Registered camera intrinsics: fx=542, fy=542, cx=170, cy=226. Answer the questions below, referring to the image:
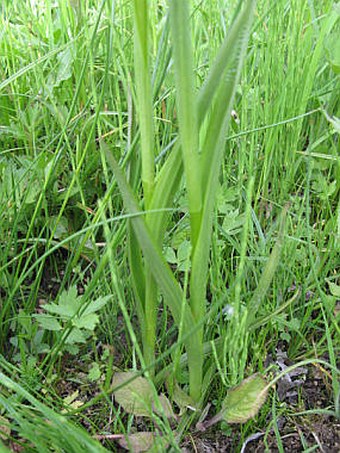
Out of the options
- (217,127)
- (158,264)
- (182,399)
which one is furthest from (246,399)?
(217,127)

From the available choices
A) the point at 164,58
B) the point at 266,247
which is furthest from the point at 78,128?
the point at 266,247

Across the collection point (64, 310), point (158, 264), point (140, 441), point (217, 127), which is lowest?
point (140, 441)

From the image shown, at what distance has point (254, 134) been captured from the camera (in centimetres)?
93

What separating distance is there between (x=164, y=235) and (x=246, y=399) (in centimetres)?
25

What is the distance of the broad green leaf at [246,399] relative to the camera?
0.63 metres

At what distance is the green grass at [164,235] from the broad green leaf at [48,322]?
0.05ft

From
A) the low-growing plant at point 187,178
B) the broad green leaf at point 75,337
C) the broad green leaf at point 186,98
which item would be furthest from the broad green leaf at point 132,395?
the broad green leaf at point 186,98

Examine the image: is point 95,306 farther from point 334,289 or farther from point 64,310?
point 334,289

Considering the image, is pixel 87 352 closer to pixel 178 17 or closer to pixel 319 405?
pixel 319 405

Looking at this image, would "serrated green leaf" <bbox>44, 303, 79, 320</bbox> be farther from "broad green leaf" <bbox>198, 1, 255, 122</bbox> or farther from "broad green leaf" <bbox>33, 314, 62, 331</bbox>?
"broad green leaf" <bbox>198, 1, 255, 122</bbox>

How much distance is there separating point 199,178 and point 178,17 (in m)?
0.16

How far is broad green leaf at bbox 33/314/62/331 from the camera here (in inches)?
28.8

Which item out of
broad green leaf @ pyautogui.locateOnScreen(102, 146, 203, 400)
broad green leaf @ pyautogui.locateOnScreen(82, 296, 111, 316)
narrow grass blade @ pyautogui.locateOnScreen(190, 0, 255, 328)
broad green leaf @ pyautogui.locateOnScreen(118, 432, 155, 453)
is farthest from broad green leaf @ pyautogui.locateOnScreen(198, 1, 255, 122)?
broad green leaf @ pyautogui.locateOnScreen(118, 432, 155, 453)

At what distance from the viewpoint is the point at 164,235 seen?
776 mm
